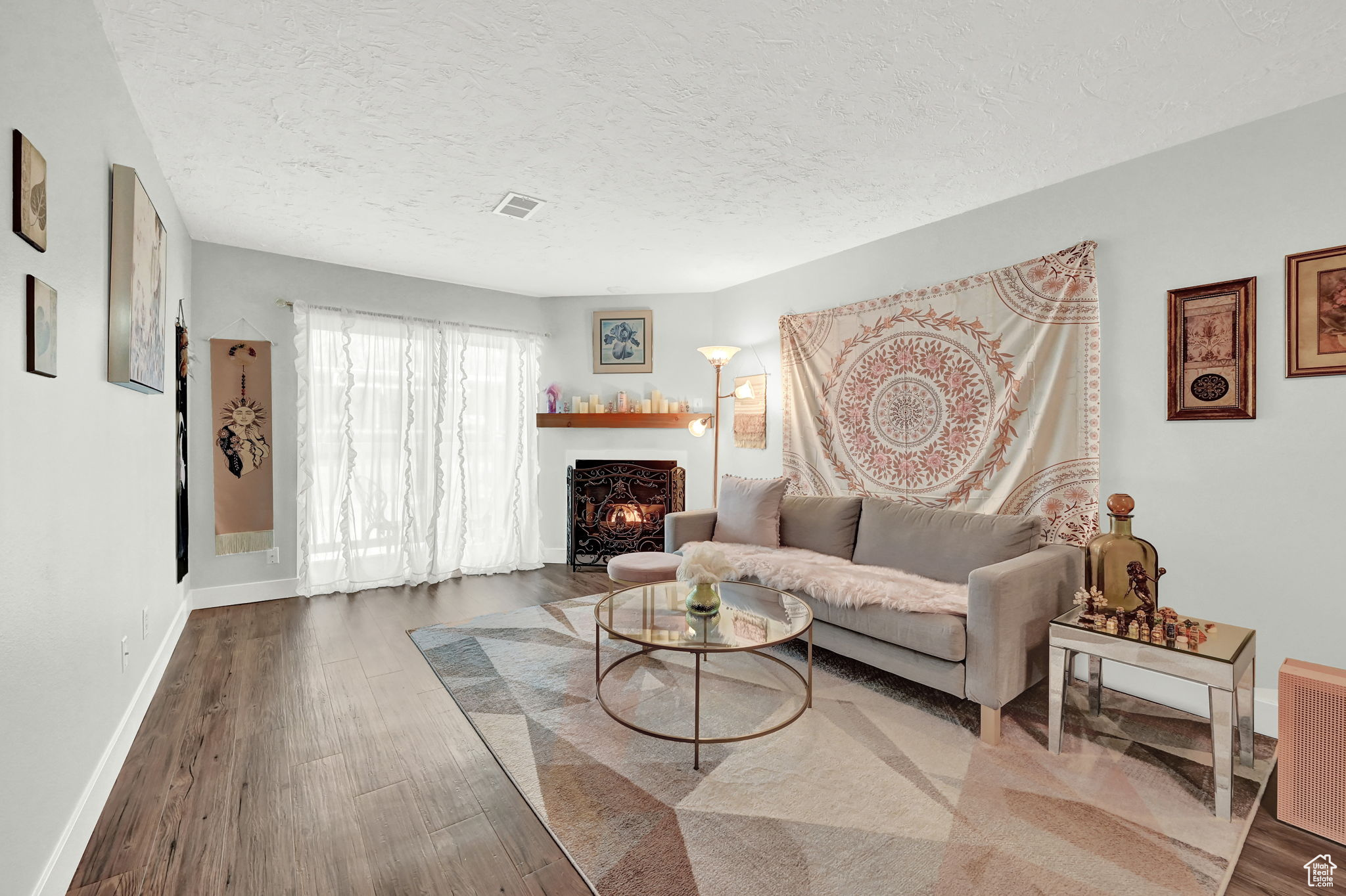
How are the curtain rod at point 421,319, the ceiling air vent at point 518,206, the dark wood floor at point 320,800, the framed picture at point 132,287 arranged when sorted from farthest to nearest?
the curtain rod at point 421,319
the ceiling air vent at point 518,206
the framed picture at point 132,287
the dark wood floor at point 320,800

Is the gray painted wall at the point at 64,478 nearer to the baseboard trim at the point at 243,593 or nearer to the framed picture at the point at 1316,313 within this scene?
the baseboard trim at the point at 243,593

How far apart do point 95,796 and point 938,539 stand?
3548mm

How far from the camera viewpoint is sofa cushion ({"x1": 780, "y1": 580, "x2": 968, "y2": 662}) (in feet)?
8.01

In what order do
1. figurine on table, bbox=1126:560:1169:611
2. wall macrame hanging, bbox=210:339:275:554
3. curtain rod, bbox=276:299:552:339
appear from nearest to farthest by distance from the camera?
figurine on table, bbox=1126:560:1169:611
wall macrame hanging, bbox=210:339:275:554
curtain rod, bbox=276:299:552:339

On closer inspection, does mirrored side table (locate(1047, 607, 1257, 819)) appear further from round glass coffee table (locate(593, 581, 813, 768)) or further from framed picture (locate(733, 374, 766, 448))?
framed picture (locate(733, 374, 766, 448))

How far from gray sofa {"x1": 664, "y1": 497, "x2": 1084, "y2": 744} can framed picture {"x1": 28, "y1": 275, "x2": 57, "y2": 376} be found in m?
2.90

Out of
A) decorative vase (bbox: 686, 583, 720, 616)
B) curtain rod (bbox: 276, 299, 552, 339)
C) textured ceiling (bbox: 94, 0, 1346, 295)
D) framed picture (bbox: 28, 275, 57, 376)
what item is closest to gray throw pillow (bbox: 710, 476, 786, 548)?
decorative vase (bbox: 686, 583, 720, 616)

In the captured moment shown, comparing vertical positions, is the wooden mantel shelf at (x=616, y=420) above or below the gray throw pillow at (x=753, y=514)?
above

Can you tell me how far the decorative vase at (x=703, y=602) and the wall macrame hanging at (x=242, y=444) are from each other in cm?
337

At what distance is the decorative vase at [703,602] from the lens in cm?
260

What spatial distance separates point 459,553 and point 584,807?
3382mm

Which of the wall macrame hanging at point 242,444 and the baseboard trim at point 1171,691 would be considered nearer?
the baseboard trim at point 1171,691

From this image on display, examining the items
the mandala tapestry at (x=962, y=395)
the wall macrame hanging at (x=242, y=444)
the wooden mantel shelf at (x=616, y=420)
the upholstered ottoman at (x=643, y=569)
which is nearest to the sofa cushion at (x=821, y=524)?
the mandala tapestry at (x=962, y=395)

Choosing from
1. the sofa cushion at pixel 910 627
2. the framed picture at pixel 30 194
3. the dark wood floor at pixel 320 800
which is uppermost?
the framed picture at pixel 30 194
